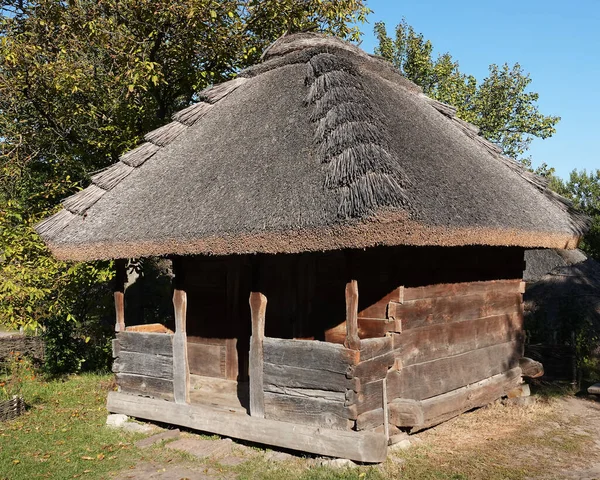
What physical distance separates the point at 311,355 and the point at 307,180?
1821mm

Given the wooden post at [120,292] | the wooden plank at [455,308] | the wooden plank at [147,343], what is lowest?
the wooden plank at [147,343]

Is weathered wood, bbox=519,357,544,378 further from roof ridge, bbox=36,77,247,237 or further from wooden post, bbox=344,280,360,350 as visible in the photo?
roof ridge, bbox=36,77,247,237

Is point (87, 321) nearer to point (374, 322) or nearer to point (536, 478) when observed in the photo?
point (374, 322)

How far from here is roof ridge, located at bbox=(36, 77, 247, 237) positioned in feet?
27.9

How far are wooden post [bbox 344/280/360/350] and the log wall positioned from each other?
282 cm

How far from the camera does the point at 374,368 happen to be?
6293 mm

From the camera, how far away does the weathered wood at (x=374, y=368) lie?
6.05 metres

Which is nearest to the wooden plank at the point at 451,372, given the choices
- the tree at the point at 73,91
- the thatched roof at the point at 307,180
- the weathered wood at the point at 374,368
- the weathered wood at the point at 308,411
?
the weathered wood at the point at 374,368

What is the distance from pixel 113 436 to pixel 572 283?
11.7 m

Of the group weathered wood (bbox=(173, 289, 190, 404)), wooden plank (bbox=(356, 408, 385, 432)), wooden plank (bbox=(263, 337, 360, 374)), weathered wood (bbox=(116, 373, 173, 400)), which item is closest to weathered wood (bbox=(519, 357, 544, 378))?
wooden plank (bbox=(356, 408, 385, 432))

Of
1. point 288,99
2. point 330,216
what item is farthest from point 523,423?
point 288,99

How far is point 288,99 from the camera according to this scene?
783cm

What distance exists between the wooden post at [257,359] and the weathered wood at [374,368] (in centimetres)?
124

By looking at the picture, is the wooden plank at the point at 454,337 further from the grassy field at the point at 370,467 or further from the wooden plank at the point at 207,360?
the wooden plank at the point at 207,360
